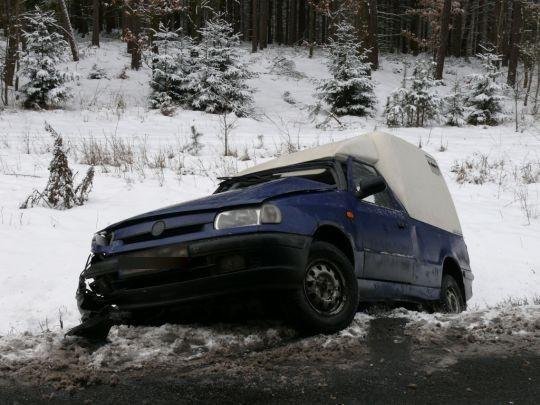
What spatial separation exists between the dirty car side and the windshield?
0.25 ft

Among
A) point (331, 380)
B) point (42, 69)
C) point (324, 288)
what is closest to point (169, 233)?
point (324, 288)

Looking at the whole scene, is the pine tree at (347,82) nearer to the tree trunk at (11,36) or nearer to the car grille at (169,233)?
the tree trunk at (11,36)

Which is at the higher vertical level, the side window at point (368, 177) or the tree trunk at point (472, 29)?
the tree trunk at point (472, 29)

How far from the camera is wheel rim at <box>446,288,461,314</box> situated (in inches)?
239

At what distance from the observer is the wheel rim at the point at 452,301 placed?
Answer: 20.0 feet

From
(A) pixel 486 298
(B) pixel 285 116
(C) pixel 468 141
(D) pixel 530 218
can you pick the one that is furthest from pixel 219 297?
(B) pixel 285 116

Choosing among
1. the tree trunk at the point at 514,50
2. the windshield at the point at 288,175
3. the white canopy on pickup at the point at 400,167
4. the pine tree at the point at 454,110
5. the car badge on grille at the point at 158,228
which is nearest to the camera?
the car badge on grille at the point at 158,228

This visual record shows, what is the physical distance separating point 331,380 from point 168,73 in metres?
17.6

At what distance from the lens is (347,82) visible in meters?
18.8

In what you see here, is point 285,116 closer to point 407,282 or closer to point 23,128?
point 23,128

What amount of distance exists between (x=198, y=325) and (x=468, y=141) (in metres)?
→ 12.9

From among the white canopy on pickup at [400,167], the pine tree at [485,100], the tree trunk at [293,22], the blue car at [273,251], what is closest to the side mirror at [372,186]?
the blue car at [273,251]

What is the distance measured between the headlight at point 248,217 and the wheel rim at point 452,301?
3105 mm

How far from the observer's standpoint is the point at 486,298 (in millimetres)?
7727
